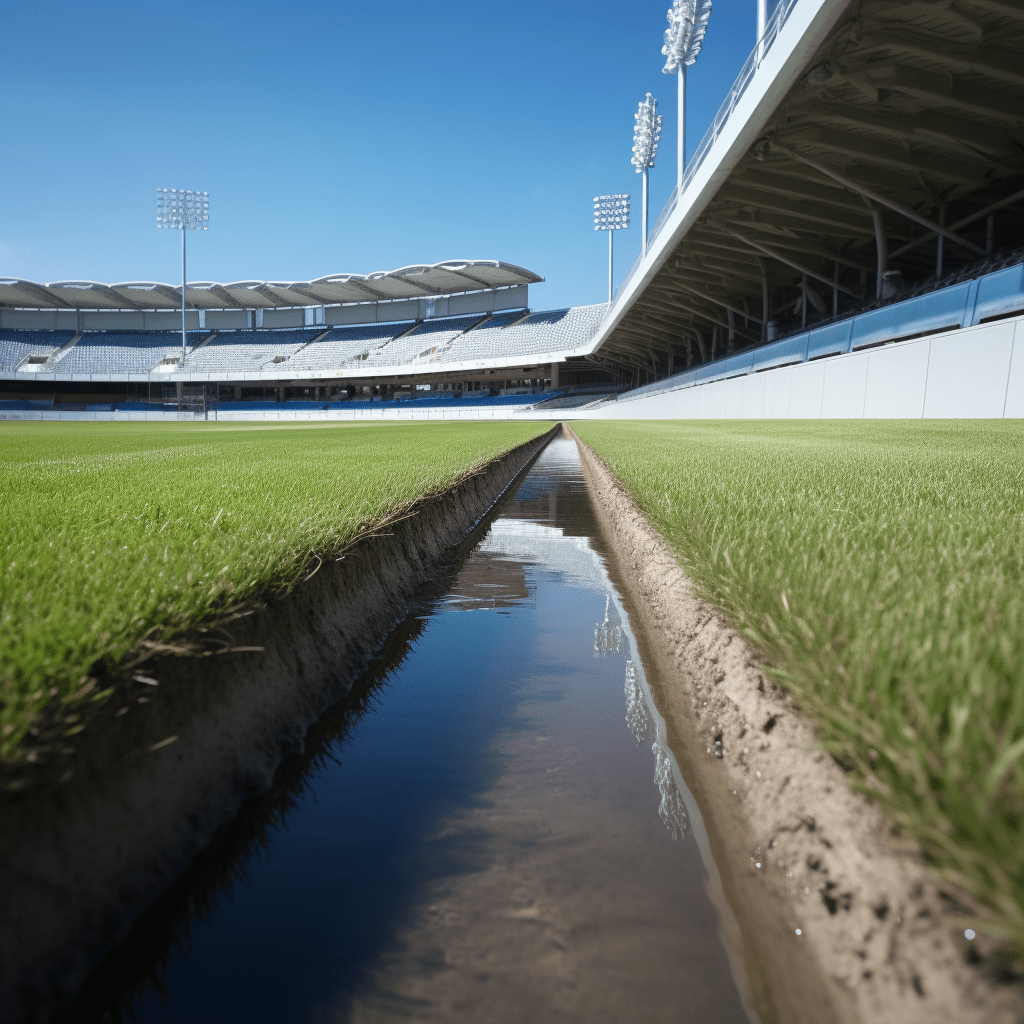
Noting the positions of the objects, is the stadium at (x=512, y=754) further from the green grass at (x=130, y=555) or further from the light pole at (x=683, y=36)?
the light pole at (x=683, y=36)

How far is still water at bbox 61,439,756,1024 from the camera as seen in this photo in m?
1.24

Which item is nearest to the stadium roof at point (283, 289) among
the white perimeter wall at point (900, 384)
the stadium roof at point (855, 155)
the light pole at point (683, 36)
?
the light pole at point (683, 36)

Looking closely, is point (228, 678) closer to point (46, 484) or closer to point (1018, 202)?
point (46, 484)

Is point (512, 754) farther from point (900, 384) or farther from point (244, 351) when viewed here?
point (244, 351)

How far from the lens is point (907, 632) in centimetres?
155

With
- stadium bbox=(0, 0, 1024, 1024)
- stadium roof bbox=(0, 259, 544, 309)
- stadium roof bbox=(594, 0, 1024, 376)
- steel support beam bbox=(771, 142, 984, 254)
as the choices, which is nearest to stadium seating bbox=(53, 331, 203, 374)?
stadium roof bbox=(0, 259, 544, 309)

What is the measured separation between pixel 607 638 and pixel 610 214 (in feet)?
273

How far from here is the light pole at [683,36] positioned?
122ft

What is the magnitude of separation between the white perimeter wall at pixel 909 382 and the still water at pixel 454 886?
15.2 metres

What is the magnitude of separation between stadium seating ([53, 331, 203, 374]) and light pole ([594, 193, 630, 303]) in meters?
54.4

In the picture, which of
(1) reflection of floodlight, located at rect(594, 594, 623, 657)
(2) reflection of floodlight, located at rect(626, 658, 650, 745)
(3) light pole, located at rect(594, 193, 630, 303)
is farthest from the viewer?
(3) light pole, located at rect(594, 193, 630, 303)

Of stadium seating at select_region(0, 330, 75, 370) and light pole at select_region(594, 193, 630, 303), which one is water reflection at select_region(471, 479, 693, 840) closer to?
light pole at select_region(594, 193, 630, 303)

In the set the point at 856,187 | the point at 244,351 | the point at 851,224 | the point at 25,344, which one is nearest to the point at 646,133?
the point at 851,224

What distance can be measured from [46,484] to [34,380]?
3766 inches
